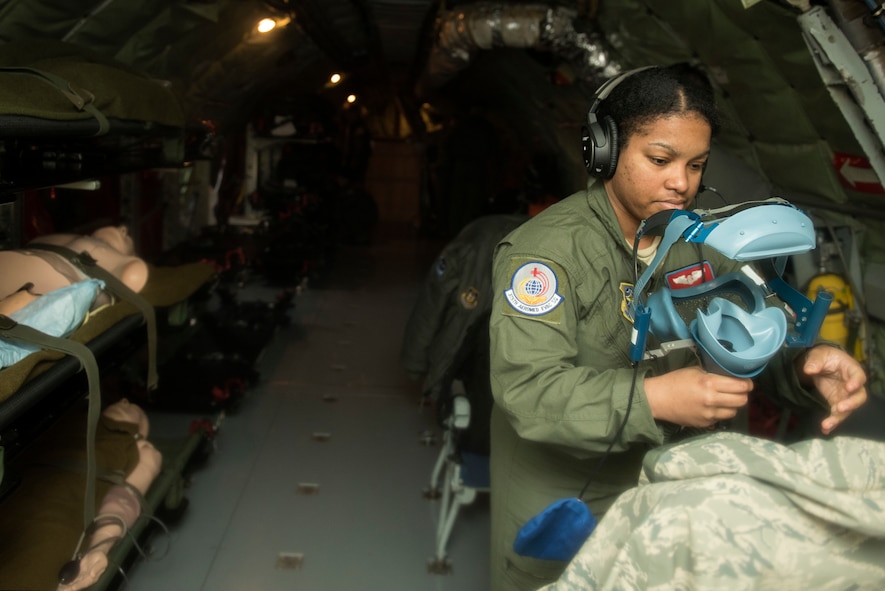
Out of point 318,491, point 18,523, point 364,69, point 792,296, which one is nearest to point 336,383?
point 318,491

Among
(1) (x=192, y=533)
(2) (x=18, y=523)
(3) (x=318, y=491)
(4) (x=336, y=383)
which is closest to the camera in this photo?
(2) (x=18, y=523)

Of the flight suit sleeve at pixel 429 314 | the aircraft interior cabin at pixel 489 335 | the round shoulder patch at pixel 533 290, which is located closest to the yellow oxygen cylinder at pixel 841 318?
the aircraft interior cabin at pixel 489 335

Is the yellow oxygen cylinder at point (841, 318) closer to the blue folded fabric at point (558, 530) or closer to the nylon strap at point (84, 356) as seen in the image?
the blue folded fabric at point (558, 530)

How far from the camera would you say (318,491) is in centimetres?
385

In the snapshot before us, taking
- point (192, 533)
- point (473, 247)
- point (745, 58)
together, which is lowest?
point (192, 533)

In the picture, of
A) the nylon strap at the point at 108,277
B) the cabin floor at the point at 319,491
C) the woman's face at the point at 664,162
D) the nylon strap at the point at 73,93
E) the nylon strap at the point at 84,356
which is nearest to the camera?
the woman's face at the point at 664,162

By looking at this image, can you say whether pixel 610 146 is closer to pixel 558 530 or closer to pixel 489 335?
pixel 489 335

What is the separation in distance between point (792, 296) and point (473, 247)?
1809 millimetres

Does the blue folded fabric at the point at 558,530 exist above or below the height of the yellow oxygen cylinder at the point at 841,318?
below

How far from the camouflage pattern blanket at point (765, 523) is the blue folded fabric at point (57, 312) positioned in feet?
6.07

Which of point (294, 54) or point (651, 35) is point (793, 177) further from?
point (294, 54)

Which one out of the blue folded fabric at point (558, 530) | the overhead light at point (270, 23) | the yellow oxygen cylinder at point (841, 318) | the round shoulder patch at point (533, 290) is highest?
the overhead light at point (270, 23)

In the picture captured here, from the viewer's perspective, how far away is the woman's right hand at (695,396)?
1302mm

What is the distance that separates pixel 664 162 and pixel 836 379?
1.79ft
